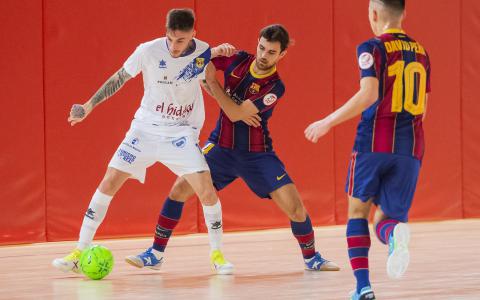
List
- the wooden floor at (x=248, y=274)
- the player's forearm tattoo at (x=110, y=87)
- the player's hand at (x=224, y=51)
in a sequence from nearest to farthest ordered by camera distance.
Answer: the wooden floor at (x=248, y=274) < the player's forearm tattoo at (x=110, y=87) < the player's hand at (x=224, y=51)

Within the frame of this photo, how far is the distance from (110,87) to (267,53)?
1.09 meters

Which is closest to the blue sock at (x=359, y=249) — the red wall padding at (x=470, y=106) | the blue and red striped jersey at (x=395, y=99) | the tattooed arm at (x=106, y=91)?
the blue and red striped jersey at (x=395, y=99)

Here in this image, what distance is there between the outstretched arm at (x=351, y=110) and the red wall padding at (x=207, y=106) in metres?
4.58

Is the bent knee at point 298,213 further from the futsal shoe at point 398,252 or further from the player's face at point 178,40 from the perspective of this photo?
the futsal shoe at point 398,252

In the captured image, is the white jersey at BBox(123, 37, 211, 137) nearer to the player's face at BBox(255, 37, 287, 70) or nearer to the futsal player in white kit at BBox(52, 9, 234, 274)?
the futsal player in white kit at BBox(52, 9, 234, 274)

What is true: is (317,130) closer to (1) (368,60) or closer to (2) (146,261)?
(1) (368,60)

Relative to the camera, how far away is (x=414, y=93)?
15.7ft

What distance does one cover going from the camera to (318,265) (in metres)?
6.48

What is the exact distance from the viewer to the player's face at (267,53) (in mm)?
6148

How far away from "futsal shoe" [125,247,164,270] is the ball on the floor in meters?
0.48

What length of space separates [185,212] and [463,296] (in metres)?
4.39

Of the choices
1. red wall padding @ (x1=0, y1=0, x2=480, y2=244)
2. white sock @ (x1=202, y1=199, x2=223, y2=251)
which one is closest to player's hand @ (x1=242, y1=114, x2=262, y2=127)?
white sock @ (x1=202, y1=199, x2=223, y2=251)

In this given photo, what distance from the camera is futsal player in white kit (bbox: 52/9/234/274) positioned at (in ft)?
20.0

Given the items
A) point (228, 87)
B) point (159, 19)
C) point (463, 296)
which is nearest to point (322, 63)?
point (159, 19)
